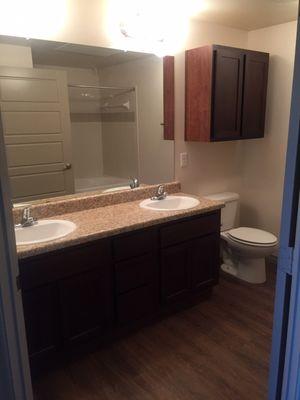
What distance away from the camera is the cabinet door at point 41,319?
174 centimetres

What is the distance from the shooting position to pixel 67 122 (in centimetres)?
223

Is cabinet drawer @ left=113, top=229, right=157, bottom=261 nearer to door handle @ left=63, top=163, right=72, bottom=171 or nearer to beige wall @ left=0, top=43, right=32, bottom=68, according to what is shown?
door handle @ left=63, top=163, right=72, bottom=171

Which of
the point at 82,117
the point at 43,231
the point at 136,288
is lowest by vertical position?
the point at 136,288

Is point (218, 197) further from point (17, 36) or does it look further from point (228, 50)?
point (17, 36)

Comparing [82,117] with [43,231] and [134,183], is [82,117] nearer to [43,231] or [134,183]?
[134,183]

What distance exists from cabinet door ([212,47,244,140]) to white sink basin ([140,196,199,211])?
550mm

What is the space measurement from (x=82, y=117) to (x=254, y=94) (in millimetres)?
1535

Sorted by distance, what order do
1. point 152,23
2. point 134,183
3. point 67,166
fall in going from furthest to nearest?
1. point 134,183
2. point 152,23
3. point 67,166

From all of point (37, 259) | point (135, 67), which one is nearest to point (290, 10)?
point (135, 67)

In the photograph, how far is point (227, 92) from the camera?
267 cm

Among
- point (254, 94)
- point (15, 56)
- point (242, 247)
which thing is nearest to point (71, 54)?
point (15, 56)

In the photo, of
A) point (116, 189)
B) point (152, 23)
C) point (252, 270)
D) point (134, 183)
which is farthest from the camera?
point (252, 270)

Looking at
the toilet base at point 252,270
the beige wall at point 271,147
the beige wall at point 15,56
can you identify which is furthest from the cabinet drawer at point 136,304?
the beige wall at point 271,147

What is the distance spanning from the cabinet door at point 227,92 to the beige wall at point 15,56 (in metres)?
1.37
